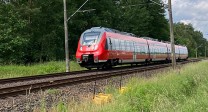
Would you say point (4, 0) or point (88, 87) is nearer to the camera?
point (88, 87)

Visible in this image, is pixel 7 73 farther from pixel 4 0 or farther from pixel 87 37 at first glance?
pixel 4 0

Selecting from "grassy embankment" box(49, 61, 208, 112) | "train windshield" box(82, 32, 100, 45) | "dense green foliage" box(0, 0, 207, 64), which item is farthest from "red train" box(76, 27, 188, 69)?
"grassy embankment" box(49, 61, 208, 112)

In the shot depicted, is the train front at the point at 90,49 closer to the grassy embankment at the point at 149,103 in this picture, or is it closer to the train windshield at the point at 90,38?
the train windshield at the point at 90,38

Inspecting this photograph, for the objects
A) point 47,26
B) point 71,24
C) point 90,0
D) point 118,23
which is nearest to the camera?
point 47,26

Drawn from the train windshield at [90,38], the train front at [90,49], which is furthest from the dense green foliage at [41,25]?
the train front at [90,49]

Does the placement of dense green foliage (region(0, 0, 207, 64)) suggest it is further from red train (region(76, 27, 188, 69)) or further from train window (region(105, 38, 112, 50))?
train window (region(105, 38, 112, 50))

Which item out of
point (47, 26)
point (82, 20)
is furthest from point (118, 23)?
point (47, 26)

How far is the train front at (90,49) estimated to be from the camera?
26016mm

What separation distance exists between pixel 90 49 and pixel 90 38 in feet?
3.27

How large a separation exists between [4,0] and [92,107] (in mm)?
38294

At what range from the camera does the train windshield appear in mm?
26491

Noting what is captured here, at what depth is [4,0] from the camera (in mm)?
45156

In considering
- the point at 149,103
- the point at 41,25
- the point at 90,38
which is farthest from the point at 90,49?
the point at 41,25

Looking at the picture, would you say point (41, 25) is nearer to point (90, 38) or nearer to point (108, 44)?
point (90, 38)
